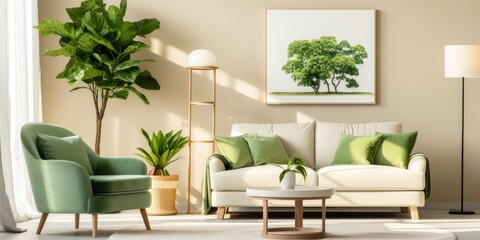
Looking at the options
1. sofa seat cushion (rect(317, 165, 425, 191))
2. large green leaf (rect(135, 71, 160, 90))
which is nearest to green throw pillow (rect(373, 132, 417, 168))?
sofa seat cushion (rect(317, 165, 425, 191))

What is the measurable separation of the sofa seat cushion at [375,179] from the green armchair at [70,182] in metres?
1.79

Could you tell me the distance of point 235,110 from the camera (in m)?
8.56

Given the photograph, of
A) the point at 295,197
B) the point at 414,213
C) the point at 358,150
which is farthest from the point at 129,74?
the point at 414,213

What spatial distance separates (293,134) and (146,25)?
1.80 meters

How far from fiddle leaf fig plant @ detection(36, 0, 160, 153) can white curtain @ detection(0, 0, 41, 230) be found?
9.2 inches

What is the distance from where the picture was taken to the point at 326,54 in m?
8.52

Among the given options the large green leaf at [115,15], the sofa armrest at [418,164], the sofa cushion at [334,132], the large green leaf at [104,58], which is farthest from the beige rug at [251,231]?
the large green leaf at [115,15]

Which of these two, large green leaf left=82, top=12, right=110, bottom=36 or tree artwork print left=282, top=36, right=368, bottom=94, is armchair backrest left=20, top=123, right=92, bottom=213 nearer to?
large green leaf left=82, top=12, right=110, bottom=36

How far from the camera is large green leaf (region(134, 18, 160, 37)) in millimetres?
8242

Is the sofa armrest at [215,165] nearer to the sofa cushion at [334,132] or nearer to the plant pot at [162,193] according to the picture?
the plant pot at [162,193]

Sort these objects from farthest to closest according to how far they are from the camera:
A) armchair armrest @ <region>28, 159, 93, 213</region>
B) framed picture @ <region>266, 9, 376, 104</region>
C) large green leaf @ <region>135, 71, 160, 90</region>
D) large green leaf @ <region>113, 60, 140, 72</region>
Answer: framed picture @ <region>266, 9, 376, 104</region>, large green leaf @ <region>135, 71, 160, 90</region>, large green leaf @ <region>113, 60, 140, 72</region>, armchair armrest @ <region>28, 159, 93, 213</region>

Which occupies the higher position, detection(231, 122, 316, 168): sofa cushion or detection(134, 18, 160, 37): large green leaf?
detection(134, 18, 160, 37): large green leaf

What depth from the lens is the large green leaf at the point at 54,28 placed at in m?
7.84

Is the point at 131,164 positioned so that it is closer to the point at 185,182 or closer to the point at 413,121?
the point at 185,182
